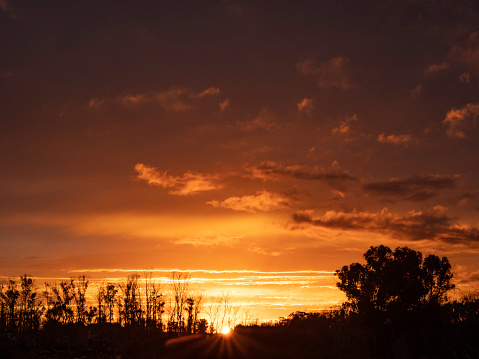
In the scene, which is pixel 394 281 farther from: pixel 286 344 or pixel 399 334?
pixel 286 344

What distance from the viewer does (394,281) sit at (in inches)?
2079

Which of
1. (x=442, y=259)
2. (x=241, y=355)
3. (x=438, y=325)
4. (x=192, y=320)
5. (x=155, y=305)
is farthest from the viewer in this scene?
(x=155, y=305)

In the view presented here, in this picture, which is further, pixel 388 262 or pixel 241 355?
pixel 388 262

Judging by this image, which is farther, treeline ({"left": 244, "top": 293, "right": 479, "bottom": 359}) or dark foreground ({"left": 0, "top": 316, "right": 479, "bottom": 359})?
treeline ({"left": 244, "top": 293, "right": 479, "bottom": 359})

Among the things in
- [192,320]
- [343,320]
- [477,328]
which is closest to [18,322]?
[192,320]

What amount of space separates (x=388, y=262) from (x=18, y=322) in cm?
7412

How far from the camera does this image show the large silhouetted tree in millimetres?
52562

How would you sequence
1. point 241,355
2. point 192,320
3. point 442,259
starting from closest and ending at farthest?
point 241,355, point 442,259, point 192,320

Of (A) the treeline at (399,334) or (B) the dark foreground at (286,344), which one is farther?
(A) the treeline at (399,334)

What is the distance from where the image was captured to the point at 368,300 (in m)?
53.7

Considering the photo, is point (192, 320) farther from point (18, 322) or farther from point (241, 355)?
point (241, 355)

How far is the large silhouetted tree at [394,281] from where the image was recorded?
52562 mm

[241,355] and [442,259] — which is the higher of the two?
[442,259]

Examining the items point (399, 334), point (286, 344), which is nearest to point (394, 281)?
point (399, 334)
